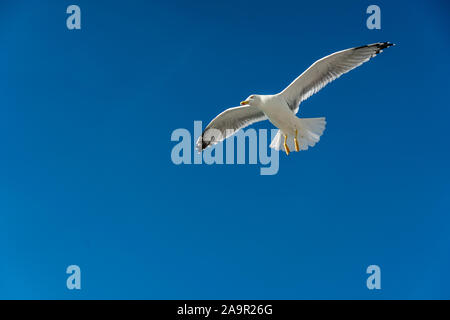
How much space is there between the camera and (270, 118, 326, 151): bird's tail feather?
5.68 metres

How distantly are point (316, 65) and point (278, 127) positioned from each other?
0.91 meters

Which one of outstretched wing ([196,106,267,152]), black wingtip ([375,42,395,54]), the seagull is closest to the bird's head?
the seagull

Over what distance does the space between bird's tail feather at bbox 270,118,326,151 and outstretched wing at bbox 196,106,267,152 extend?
697 millimetres

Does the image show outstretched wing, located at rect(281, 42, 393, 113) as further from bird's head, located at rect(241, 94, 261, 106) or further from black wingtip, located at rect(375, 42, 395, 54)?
bird's head, located at rect(241, 94, 261, 106)

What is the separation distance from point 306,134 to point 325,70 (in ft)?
2.71

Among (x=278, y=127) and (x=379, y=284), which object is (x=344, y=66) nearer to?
(x=278, y=127)

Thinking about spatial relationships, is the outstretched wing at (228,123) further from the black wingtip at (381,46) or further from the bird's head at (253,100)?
the black wingtip at (381,46)

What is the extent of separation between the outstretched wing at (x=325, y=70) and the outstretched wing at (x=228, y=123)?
68cm

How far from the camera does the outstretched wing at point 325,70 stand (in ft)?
17.9

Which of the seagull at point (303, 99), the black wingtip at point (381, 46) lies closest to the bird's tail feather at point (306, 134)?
the seagull at point (303, 99)

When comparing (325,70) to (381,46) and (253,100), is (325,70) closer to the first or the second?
(381,46)

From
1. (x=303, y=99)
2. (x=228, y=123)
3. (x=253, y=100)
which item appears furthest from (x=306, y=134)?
(x=228, y=123)
